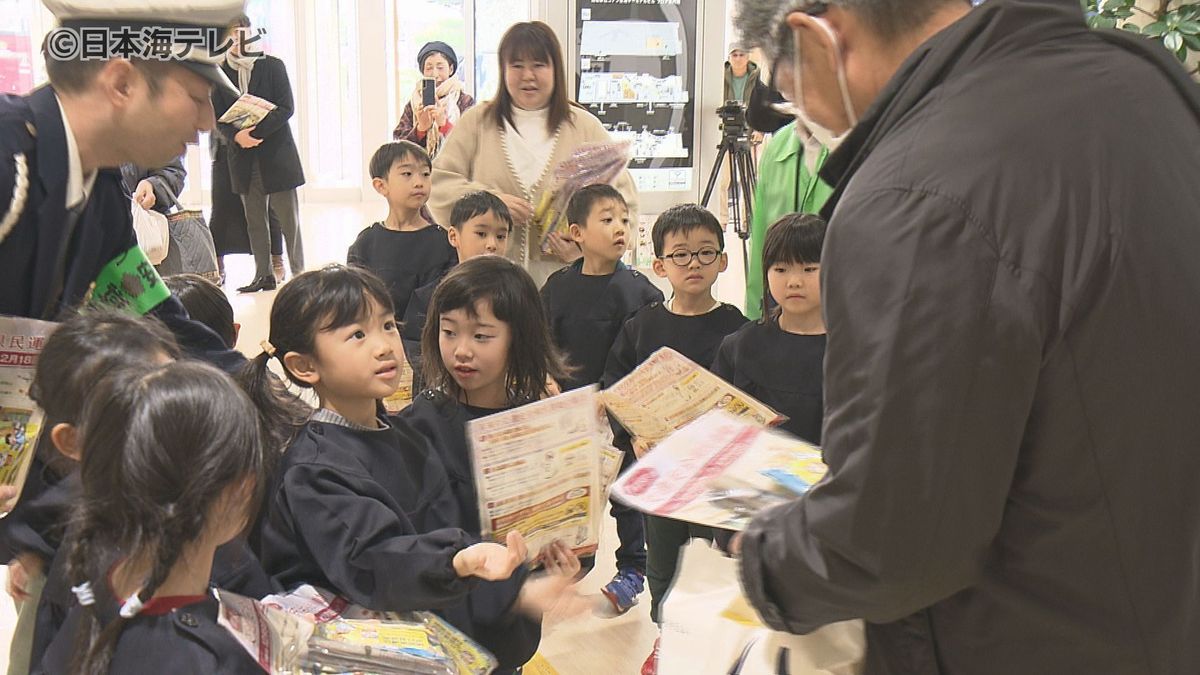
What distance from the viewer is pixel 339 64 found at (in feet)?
43.2

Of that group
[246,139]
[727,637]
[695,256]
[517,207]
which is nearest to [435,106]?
[246,139]

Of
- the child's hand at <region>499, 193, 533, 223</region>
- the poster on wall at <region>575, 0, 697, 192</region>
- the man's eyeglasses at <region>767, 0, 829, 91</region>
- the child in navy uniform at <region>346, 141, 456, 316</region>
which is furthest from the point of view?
the poster on wall at <region>575, 0, 697, 192</region>

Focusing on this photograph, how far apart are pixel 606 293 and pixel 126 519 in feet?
7.01

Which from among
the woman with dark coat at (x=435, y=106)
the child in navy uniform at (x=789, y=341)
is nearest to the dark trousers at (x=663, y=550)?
the child in navy uniform at (x=789, y=341)

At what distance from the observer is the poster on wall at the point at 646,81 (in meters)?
5.00

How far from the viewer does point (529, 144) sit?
3.74 metres

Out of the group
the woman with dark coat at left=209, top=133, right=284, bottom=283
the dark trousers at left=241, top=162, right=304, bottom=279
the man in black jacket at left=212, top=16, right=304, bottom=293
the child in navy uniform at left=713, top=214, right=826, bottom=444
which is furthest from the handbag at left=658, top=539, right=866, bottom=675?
the woman with dark coat at left=209, top=133, right=284, bottom=283

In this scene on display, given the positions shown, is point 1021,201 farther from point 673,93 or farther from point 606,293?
point 673,93

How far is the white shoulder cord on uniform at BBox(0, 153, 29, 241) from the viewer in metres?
1.61

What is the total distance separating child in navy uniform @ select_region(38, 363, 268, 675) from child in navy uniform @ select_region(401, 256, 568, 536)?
869mm

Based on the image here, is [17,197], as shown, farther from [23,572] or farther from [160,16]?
[23,572]

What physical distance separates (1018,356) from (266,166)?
21.6 feet

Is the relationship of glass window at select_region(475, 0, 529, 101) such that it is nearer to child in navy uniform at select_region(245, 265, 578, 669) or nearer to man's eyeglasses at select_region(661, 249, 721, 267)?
man's eyeglasses at select_region(661, 249, 721, 267)

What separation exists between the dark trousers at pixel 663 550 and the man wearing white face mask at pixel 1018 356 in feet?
5.92
